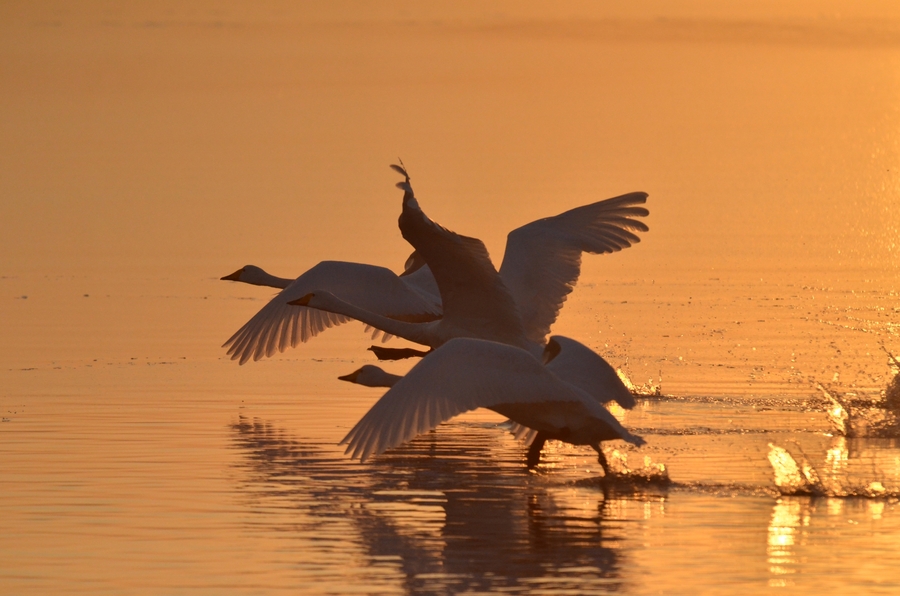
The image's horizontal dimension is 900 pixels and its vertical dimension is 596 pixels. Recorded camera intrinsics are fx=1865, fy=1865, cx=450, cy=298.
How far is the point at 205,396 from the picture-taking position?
57.3 feet

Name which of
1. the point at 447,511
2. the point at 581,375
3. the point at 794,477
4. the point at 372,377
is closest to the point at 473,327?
the point at 372,377

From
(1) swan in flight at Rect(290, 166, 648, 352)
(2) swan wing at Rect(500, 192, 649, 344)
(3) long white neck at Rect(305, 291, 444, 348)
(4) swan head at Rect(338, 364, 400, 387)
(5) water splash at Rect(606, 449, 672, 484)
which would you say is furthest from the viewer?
(2) swan wing at Rect(500, 192, 649, 344)

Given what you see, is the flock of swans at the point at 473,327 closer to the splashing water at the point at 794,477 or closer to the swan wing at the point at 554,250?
the swan wing at the point at 554,250

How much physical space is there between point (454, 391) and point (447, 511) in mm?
804

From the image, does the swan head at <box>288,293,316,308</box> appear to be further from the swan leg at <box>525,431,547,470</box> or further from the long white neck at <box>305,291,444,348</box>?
the swan leg at <box>525,431,547,470</box>

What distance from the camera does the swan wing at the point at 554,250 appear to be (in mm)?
16094

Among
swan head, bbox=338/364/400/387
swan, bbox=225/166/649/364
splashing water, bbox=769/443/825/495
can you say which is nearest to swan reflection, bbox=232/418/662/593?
swan head, bbox=338/364/400/387

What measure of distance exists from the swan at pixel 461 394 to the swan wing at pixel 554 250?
384cm

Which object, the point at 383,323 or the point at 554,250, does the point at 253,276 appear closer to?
the point at 554,250

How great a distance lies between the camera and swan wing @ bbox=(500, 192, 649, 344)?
52.8 feet

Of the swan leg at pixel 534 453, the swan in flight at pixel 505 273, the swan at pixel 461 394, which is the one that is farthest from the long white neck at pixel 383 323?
the swan at pixel 461 394

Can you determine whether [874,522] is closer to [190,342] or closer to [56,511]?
[56,511]

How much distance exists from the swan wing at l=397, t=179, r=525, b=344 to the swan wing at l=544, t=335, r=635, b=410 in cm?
96

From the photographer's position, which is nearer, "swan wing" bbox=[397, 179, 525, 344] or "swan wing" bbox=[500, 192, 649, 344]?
"swan wing" bbox=[397, 179, 525, 344]
